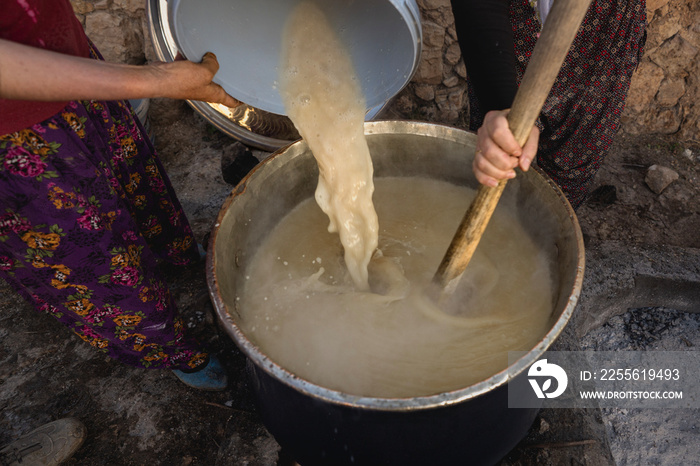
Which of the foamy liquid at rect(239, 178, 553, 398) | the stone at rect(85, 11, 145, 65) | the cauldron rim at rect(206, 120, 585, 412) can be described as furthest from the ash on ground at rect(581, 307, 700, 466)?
the stone at rect(85, 11, 145, 65)

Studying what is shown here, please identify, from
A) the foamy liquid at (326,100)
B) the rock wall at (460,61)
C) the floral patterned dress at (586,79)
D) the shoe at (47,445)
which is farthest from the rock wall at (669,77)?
the shoe at (47,445)

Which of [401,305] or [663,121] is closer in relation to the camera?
[401,305]

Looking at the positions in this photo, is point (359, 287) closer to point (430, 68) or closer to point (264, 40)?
point (264, 40)

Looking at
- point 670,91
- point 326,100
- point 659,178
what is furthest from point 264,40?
point 670,91

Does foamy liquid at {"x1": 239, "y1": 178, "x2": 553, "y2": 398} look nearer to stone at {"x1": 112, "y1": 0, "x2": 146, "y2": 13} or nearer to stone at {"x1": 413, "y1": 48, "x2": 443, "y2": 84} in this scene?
stone at {"x1": 413, "y1": 48, "x2": 443, "y2": 84}

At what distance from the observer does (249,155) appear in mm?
2834

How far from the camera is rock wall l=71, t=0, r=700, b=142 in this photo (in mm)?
2564

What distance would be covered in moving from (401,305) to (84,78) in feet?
3.66

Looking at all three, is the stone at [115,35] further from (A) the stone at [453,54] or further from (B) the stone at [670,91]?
(B) the stone at [670,91]

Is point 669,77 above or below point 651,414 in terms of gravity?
above

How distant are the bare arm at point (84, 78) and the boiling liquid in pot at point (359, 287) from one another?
15.5 inches

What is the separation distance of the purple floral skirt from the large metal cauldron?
0.35 meters

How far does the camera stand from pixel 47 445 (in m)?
1.78

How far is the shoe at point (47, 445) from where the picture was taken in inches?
69.1
